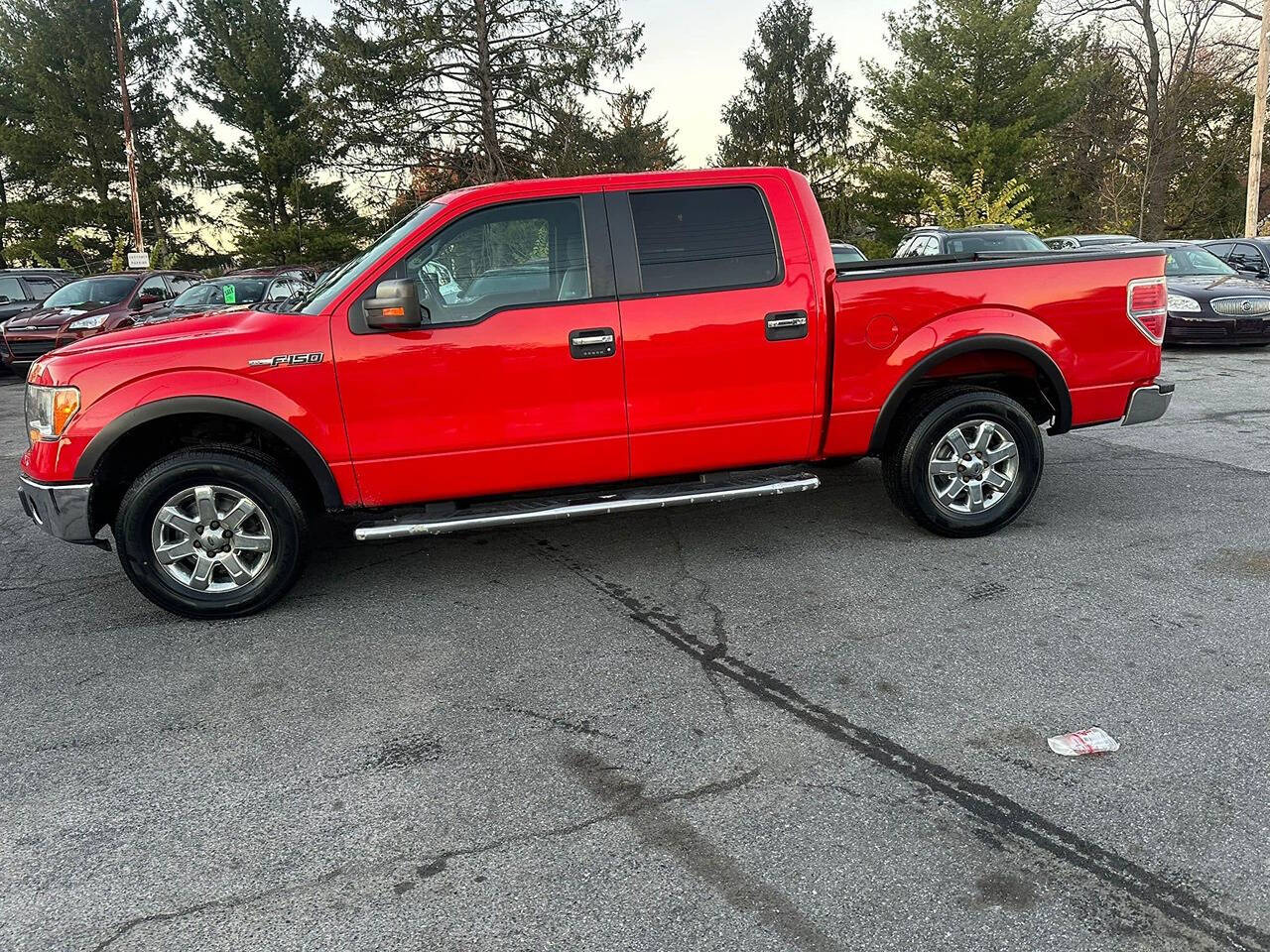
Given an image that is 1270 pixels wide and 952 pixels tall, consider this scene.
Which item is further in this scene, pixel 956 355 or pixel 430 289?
pixel 956 355

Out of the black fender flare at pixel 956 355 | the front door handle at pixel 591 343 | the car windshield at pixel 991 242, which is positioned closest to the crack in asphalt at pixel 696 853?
the front door handle at pixel 591 343

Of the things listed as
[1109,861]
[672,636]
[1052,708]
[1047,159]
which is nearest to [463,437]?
[672,636]

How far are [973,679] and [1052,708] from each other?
0.32m

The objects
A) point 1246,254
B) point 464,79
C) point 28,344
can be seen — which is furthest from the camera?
point 464,79

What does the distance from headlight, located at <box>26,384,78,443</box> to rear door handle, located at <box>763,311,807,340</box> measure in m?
3.37

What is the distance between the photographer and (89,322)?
1438 centimetres

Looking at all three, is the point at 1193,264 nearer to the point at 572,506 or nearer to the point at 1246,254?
the point at 1246,254

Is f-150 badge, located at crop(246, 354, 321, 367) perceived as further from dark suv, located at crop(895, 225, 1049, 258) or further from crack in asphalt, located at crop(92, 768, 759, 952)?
dark suv, located at crop(895, 225, 1049, 258)

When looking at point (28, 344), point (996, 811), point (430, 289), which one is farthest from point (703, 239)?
point (28, 344)

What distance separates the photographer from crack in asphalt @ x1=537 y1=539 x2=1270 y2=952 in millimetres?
2311

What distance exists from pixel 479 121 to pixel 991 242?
64.5 ft

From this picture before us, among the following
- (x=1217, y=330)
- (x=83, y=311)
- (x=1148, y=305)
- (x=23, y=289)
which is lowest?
(x=1217, y=330)

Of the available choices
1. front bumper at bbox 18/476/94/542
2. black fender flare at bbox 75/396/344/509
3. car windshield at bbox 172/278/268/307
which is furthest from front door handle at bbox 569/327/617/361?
car windshield at bbox 172/278/268/307

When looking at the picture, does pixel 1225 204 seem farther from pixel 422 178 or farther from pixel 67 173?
pixel 67 173
